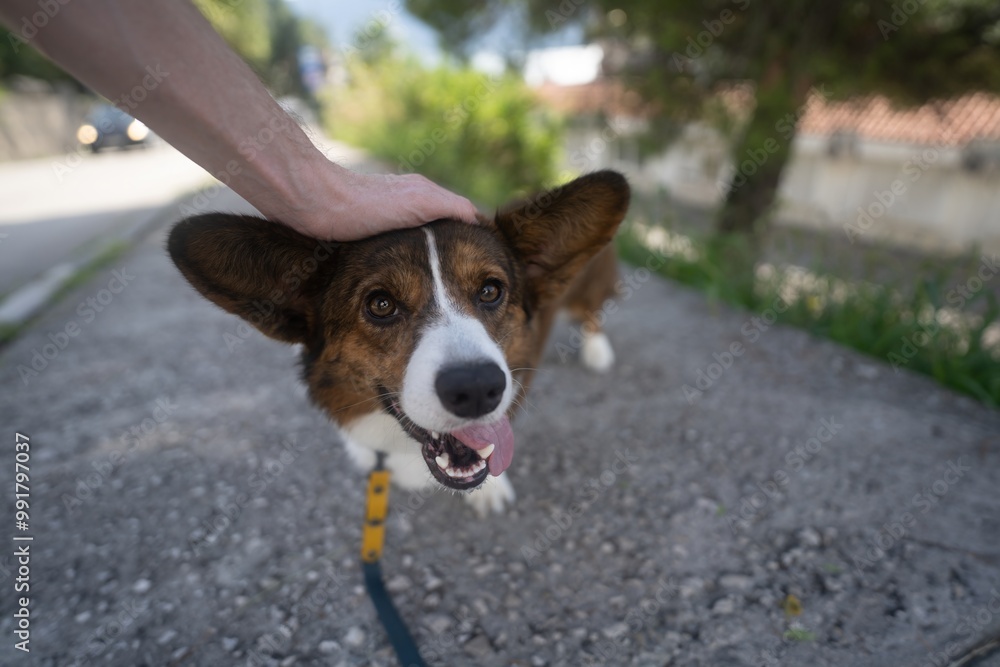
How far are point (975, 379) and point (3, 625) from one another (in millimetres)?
4401

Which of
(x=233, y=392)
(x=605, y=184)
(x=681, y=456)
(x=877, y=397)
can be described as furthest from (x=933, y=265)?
(x=233, y=392)

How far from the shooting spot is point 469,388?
1.48 metres

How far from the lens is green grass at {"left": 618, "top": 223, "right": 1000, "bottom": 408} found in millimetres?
3002

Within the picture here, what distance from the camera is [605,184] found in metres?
1.91

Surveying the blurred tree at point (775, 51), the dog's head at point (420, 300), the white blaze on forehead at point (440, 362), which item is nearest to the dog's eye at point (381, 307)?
the dog's head at point (420, 300)

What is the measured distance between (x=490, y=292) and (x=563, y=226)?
38 cm

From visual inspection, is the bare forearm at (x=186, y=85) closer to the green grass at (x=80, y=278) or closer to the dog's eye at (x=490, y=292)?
the dog's eye at (x=490, y=292)

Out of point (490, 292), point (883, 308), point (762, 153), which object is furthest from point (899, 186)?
point (490, 292)

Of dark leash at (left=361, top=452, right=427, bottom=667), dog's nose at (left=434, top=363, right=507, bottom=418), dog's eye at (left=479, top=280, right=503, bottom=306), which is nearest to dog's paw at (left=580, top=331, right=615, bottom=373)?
dog's eye at (left=479, top=280, right=503, bottom=306)

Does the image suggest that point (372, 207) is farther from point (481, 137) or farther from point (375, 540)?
point (481, 137)

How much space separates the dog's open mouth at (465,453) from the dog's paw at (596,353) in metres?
1.77

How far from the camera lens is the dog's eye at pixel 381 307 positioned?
6.02 ft

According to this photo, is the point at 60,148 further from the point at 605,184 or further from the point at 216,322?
the point at 605,184

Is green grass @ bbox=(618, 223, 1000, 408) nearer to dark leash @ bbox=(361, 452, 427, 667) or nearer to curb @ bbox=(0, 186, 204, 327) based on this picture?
dark leash @ bbox=(361, 452, 427, 667)
